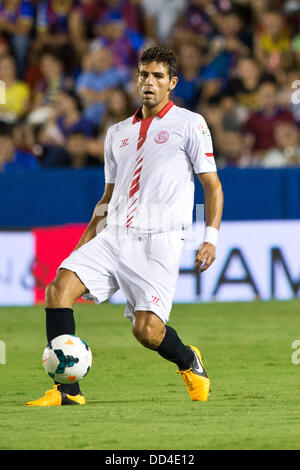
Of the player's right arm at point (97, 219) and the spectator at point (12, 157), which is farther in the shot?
the spectator at point (12, 157)

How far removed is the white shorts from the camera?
245 inches

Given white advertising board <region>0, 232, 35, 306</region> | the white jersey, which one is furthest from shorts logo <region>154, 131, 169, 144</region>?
white advertising board <region>0, 232, 35, 306</region>

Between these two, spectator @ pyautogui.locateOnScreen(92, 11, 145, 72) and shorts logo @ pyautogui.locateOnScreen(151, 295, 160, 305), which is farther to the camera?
spectator @ pyautogui.locateOnScreen(92, 11, 145, 72)

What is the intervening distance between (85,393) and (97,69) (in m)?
8.35

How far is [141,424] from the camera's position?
5.61m

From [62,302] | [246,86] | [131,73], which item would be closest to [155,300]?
[62,302]

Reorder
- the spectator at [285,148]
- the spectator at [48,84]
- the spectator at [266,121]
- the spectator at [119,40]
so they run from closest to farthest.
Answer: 1. the spectator at [285,148]
2. the spectator at [266,121]
3. the spectator at [48,84]
4. the spectator at [119,40]

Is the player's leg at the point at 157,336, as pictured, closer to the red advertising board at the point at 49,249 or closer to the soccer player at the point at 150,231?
the soccer player at the point at 150,231

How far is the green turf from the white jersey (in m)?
1.14

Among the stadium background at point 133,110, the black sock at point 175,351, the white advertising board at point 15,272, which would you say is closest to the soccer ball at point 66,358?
the black sock at point 175,351

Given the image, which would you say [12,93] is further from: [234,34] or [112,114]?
[234,34]

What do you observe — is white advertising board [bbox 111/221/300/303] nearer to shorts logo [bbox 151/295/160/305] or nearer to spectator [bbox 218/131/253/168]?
spectator [bbox 218/131/253/168]

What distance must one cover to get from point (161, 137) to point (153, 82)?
1.13ft

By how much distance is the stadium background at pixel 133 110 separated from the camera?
11.8 m
